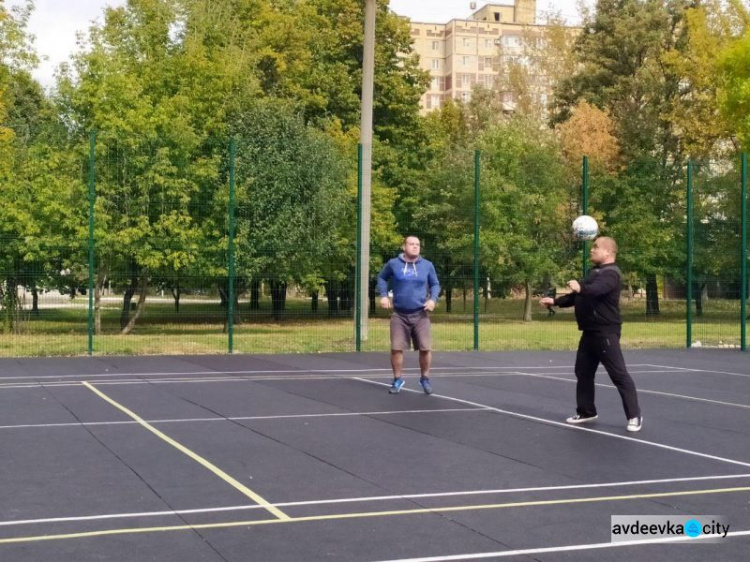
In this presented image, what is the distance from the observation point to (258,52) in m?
46.6

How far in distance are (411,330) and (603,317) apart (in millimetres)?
3310

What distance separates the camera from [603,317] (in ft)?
33.2

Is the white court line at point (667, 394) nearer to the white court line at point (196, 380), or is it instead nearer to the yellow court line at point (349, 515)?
the white court line at point (196, 380)

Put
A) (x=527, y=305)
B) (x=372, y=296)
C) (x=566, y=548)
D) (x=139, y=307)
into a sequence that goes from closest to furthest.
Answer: (x=566, y=548) < (x=139, y=307) < (x=372, y=296) < (x=527, y=305)

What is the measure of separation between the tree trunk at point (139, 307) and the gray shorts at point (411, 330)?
1130 centimetres

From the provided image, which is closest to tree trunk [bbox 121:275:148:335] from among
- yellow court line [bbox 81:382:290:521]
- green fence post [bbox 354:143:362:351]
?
green fence post [bbox 354:143:362:351]

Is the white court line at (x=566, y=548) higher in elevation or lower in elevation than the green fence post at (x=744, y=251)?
lower

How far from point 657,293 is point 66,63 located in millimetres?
24820

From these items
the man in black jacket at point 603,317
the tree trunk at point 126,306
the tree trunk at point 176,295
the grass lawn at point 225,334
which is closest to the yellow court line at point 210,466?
the man in black jacket at point 603,317

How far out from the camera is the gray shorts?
42.1 ft

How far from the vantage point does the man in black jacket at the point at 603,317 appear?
999cm

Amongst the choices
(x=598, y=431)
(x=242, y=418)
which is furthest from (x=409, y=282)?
(x=598, y=431)

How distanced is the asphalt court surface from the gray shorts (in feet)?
2.28

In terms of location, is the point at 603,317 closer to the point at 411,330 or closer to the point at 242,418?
the point at 411,330
